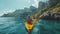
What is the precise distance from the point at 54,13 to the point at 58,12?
290 inches

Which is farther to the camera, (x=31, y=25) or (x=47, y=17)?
(x=47, y=17)

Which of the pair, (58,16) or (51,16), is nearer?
(58,16)

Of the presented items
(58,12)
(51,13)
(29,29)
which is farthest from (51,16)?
(29,29)

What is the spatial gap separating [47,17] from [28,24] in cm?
17106

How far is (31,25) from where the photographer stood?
2975 mm

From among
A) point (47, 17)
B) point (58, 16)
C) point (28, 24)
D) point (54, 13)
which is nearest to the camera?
point (28, 24)

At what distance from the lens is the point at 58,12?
15325cm

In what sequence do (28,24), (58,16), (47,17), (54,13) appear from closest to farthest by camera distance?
(28,24) < (58,16) < (54,13) < (47,17)

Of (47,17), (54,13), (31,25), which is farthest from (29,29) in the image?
(47,17)

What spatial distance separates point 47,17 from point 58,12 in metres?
22.2

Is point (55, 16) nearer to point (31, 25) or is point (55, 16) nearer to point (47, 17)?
point (47, 17)

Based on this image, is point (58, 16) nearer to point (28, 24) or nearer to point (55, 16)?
point (55, 16)

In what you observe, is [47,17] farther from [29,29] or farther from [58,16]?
[29,29]

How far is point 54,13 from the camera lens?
160m
